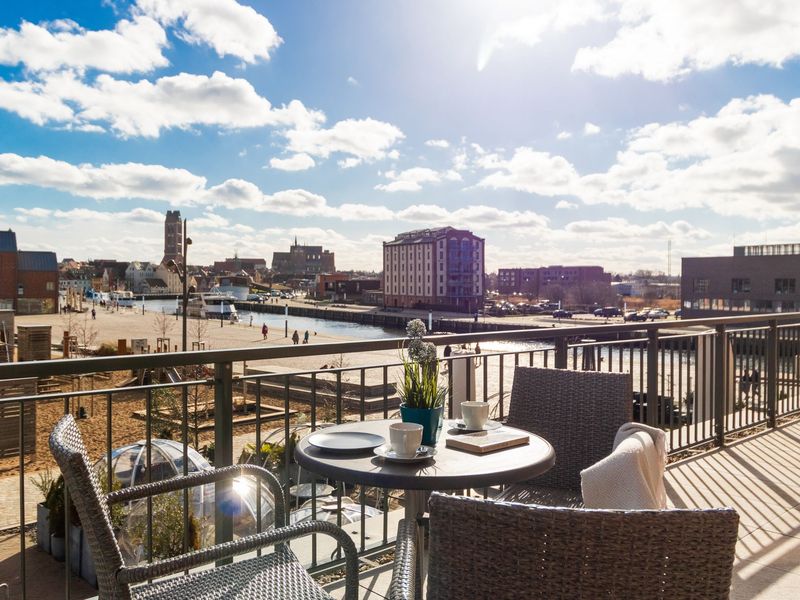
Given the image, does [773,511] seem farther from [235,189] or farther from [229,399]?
[235,189]

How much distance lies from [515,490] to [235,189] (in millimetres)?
96623

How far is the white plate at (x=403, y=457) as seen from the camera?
6.71 ft

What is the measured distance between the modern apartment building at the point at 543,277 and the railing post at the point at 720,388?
105698mm

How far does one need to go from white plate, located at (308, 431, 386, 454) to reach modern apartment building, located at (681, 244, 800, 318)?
198 feet

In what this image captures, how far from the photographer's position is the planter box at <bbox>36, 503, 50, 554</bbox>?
6881 mm

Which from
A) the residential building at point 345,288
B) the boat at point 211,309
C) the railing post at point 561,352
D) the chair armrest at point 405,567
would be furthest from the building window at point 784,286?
the residential building at point 345,288

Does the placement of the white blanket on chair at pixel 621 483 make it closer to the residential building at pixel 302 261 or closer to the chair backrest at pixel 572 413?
the chair backrest at pixel 572 413

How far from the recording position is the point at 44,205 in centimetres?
11031

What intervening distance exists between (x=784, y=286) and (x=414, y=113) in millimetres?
38055

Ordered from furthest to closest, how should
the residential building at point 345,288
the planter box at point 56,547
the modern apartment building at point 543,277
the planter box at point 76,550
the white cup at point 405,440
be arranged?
the residential building at point 345,288 → the modern apartment building at point 543,277 → the planter box at point 56,547 → the planter box at point 76,550 → the white cup at point 405,440

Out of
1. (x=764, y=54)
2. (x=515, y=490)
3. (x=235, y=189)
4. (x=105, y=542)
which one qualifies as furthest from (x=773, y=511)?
(x=235, y=189)

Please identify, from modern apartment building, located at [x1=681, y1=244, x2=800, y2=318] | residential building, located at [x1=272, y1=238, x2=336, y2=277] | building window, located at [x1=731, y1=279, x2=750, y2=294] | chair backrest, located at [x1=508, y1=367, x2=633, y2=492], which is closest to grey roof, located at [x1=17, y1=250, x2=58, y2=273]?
modern apartment building, located at [x1=681, y1=244, x2=800, y2=318]

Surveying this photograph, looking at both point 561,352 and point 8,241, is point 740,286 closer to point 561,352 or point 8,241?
point 561,352

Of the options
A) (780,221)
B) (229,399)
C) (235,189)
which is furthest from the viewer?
(235,189)
